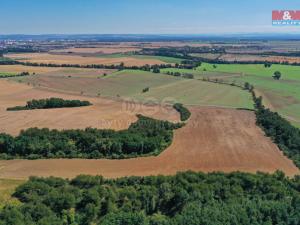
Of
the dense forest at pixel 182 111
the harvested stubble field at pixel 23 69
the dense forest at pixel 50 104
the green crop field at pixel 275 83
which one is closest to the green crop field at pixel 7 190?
the dense forest at pixel 182 111

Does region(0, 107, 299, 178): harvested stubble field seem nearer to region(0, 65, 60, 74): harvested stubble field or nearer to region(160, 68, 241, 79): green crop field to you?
region(160, 68, 241, 79): green crop field

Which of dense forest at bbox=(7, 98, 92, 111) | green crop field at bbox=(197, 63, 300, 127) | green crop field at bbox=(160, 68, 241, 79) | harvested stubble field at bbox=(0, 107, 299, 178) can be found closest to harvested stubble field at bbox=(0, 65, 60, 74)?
green crop field at bbox=(160, 68, 241, 79)

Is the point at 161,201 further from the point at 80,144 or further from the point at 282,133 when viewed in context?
the point at 282,133

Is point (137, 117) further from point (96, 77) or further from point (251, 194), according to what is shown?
point (96, 77)

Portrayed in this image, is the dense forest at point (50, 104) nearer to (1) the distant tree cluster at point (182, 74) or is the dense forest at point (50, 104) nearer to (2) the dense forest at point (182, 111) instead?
(2) the dense forest at point (182, 111)

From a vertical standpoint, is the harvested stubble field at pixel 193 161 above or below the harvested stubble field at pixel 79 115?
below
